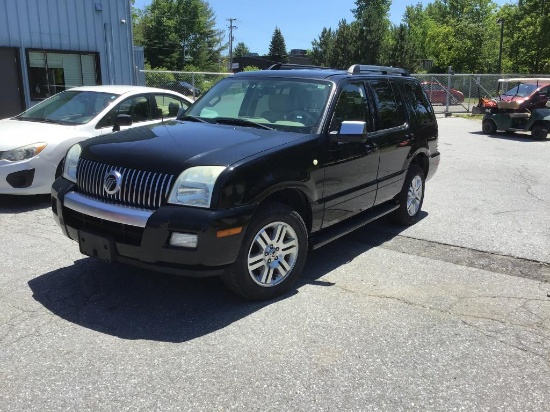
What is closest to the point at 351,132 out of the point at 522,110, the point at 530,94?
the point at 522,110

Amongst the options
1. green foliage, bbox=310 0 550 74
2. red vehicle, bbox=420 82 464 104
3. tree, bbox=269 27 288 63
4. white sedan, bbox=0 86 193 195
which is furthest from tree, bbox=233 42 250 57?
white sedan, bbox=0 86 193 195

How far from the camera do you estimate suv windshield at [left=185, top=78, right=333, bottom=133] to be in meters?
4.51

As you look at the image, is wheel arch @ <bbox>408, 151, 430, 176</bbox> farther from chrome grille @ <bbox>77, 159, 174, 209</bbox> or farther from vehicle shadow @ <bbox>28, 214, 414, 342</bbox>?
chrome grille @ <bbox>77, 159, 174, 209</bbox>

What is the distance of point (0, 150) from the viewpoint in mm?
6305

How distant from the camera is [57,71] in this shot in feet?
44.4

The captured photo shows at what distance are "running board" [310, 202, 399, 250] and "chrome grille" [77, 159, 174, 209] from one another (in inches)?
57.8

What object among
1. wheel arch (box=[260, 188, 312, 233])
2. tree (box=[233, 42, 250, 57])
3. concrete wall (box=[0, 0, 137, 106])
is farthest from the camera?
tree (box=[233, 42, 250, 57])

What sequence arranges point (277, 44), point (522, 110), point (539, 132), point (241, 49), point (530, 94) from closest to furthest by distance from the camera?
1. point (539, 132)
2. point (522, 110)
3. point (530, 94)
4. point (277, 44)
5. point (241, 49)

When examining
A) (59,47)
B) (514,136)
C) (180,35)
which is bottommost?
(514,136)

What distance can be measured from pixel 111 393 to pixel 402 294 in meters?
2.45

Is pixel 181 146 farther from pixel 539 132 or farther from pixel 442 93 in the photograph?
pixel 442 93

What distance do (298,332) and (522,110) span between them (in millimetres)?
15278

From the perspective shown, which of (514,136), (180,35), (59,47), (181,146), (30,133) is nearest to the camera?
(181,146)

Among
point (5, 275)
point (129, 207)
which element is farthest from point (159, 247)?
point (5, 275)
